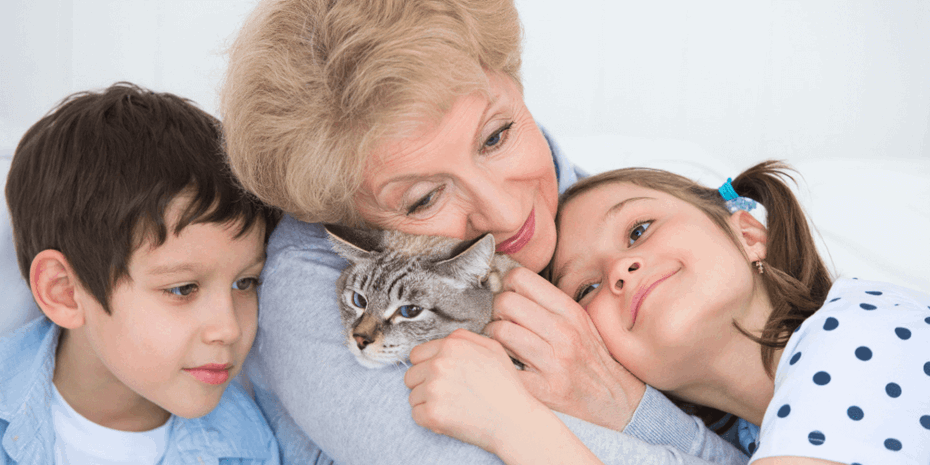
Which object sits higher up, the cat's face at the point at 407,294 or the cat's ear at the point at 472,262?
the cat's ear at the point at 472,262

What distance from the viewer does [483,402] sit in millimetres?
1165

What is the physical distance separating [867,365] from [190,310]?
1450mm

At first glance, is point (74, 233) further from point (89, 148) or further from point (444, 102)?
point (444, 102)

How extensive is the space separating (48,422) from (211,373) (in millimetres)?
420

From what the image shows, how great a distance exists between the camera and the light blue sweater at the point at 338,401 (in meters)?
1.21

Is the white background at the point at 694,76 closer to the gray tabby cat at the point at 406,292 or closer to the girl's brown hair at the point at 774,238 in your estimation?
the girl's brown hair at the point at 774,238

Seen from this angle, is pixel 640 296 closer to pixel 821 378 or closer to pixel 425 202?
pixel 821 378

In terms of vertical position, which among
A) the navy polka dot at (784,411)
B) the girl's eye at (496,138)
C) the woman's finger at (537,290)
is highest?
the girl's eye at (496,138)

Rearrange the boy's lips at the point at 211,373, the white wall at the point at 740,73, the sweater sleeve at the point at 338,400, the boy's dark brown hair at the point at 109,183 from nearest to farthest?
the sweater sleeve at the point at 338,400, the boy's dark brown hair at the point at 109,183, the boy's lips at the point at 211,373, the white wall at the point at 740,73

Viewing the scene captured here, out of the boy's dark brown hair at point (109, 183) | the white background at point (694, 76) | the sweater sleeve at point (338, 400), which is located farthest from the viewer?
the white background at point (694, 76)

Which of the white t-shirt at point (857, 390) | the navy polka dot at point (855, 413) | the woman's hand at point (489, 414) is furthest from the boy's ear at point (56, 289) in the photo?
the navy polka dot at point (855, 413)

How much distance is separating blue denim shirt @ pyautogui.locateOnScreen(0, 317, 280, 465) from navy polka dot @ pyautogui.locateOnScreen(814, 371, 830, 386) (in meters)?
1.37

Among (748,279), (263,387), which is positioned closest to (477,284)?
(748,279)

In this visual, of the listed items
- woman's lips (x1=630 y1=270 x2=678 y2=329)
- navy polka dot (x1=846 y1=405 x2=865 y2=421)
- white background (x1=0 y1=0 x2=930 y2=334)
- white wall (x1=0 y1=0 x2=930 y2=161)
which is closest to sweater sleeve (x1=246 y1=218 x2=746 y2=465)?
woman's lips (x1=630 y1=270 x2=678 y2=329)
